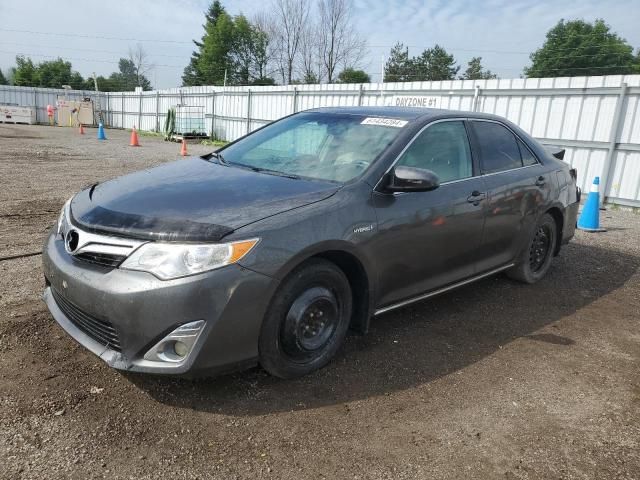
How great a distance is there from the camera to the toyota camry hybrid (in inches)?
98.1

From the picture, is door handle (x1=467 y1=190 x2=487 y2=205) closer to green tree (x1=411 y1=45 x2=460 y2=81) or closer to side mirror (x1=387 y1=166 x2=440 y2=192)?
side mirror (x1=387 y1=166 x2=440 y2=192)

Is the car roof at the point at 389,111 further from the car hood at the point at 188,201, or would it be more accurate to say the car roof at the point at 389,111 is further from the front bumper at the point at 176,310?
the front bumper at the point at 176,310

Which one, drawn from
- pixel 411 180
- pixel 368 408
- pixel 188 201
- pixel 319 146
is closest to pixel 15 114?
pixel 319 146

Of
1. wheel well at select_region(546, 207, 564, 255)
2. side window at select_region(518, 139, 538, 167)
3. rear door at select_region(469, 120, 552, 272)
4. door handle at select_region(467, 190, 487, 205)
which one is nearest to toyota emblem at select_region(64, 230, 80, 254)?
door handle at select_region(467, 190, 487, 205)

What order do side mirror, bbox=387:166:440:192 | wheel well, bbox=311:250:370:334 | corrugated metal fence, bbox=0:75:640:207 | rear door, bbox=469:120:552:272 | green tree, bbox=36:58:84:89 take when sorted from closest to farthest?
1. wheel well, bbox=311:250:370:334
2. side mirror, bbox=387:166:440:192
3. rear door, bbox=469:120:552:272
4. corrugated metal fence, bbox=0:75:640:207
5. green tree, bbox=36:58:84:89

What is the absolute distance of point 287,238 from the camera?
272 cm

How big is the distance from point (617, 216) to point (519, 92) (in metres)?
3.74

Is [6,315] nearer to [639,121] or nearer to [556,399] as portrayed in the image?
[556,399]

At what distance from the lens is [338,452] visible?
8.01ft

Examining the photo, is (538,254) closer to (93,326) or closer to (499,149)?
(499,149)

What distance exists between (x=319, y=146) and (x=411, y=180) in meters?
0.88

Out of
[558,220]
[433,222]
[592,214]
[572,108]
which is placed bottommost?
[592,214]

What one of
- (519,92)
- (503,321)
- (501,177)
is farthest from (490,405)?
(519,92)

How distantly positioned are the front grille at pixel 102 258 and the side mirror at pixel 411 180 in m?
1.71
